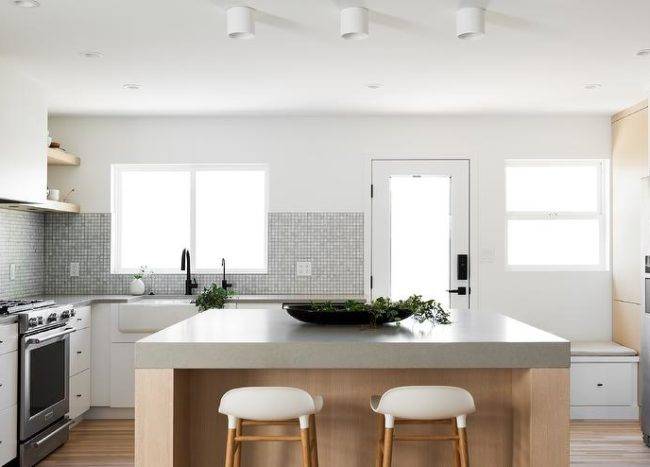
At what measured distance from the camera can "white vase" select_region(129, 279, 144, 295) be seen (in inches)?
224

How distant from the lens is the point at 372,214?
5.86 m

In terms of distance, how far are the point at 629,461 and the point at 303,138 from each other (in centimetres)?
344

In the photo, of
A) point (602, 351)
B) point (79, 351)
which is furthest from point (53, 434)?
point (602, 351)

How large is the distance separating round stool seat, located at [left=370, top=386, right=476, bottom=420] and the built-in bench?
3.11 meters

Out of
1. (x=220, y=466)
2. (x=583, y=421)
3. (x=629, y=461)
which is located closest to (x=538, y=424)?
(x=220, y=466)

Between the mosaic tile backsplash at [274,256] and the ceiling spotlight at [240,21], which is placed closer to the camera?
the ceiling spotlight at [240,21]

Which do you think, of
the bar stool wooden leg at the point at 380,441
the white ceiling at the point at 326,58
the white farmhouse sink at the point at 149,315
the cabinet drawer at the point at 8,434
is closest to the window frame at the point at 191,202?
the white ceiling at the point at 326,58

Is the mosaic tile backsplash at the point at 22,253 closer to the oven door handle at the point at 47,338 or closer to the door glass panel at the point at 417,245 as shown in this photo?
the oven door handle at the point at 47,338

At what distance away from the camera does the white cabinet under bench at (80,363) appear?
4.91 meters

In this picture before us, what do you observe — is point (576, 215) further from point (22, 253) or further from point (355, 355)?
point (22, 253)

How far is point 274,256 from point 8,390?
2.47 meters

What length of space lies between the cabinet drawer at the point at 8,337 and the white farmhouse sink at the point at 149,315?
124 centimetres

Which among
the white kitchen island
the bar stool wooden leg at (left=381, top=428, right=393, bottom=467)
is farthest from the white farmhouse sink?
the bar stool wooden leg at (left=381, top=428, right=393, bottom=467)

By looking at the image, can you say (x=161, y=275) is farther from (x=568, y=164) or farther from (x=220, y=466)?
(x=568, y=164)
